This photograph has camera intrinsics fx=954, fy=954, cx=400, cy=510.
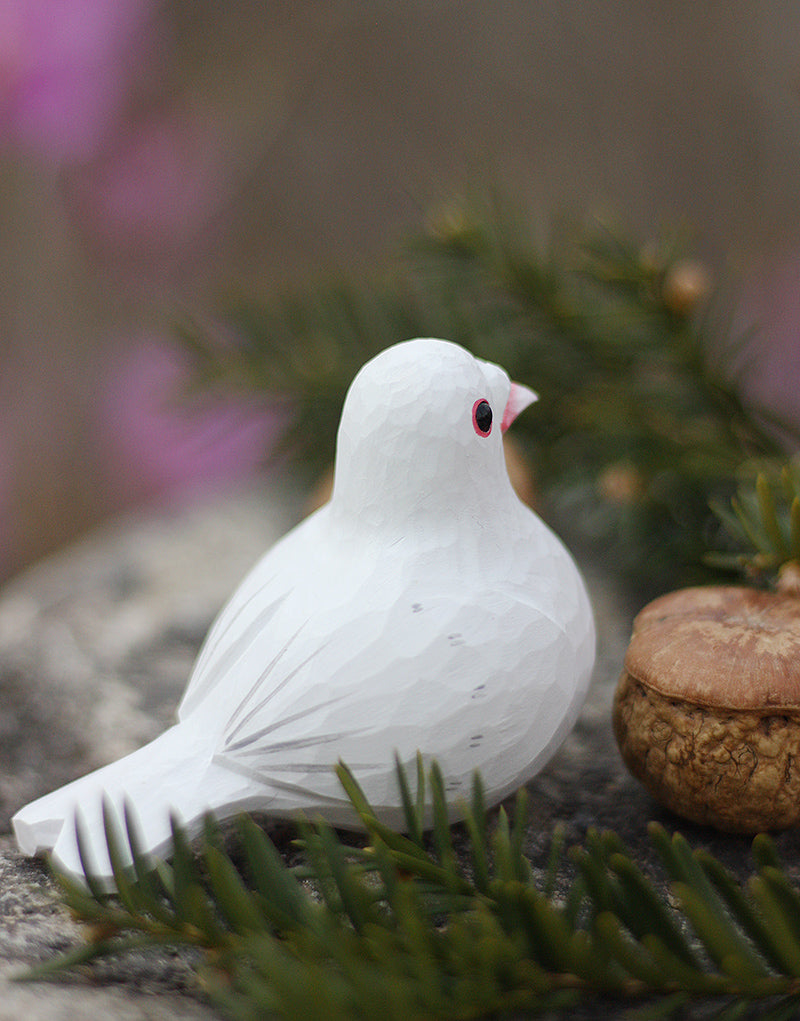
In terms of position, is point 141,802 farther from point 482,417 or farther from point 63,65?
point 63,65

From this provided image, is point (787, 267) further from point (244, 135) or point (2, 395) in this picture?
point (2, 395)

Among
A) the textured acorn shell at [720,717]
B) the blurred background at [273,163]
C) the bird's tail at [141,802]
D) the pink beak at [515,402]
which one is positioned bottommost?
the textured acorn shell at [720,717]

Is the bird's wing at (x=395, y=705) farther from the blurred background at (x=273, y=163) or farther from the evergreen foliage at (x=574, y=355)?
the blurred background at (x=273, y=163)

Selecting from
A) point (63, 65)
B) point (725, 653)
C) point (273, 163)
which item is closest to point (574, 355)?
point (725, 653)

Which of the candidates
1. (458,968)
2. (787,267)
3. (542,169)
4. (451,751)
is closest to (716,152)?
(542,169)

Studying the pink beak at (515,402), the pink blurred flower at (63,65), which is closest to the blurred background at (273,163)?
the pink blurred flower at (63,65)

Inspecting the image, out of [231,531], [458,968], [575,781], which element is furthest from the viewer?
[231,531]

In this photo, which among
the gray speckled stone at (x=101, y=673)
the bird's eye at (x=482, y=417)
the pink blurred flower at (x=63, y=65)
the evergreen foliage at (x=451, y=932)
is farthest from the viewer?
the pink blurred flower at (x=63, y=65)
